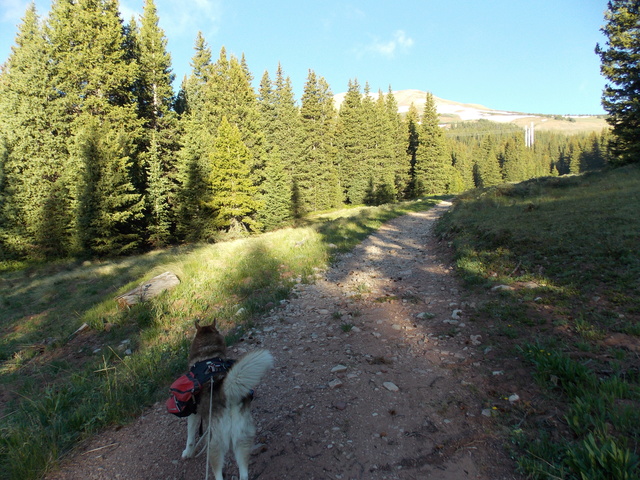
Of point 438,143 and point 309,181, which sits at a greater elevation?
point 438,143

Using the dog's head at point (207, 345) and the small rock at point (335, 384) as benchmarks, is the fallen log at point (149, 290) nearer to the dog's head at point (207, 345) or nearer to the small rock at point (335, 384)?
the dog's head at point (207, 345)

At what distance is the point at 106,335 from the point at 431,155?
49800 mm

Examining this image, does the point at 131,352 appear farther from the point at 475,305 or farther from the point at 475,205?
the point at 475,205

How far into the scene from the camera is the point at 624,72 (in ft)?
70.2

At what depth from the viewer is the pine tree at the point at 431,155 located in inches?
1876

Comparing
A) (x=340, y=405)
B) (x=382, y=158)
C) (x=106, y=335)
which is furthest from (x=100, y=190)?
(x=382, y=158)

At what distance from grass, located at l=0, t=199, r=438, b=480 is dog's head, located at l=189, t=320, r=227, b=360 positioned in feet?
4.30

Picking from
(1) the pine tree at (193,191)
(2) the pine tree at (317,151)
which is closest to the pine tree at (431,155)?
(2) the pine tree at (317,151)

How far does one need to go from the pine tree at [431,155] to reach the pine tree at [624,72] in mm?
25514

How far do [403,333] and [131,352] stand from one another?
494 centimetres

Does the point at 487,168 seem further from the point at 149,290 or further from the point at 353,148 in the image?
the point at 149,290

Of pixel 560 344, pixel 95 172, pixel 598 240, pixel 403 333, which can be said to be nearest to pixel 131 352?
pixel 403 333

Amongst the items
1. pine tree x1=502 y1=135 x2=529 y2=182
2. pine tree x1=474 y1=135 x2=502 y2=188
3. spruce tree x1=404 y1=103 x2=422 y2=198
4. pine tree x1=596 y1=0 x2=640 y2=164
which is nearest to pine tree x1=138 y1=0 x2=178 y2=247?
pine tree x1=596 y1=0 x2=640 y2=164

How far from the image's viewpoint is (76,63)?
69.2 ft
